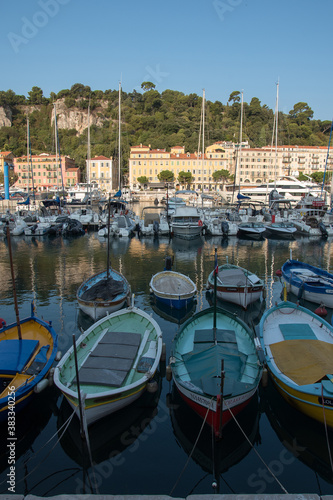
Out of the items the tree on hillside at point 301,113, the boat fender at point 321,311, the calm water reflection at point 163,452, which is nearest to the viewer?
the calm water reflection at point 163,452

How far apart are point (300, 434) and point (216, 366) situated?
2.82 metres

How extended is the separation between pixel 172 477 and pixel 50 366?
493cm

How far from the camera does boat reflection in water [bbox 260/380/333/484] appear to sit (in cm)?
849

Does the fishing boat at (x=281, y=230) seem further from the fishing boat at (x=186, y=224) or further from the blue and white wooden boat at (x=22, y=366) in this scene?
the blue and white wooden boat at (x=22, y=366)

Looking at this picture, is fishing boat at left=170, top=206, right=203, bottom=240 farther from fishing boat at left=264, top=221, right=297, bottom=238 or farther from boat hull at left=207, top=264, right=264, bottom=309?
boat hull at left=207, top=264, right=264, bottom=309

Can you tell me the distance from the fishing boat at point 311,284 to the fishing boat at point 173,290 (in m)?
5.78

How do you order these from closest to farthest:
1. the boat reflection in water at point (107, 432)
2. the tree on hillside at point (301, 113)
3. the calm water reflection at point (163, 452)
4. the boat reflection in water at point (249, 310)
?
the calm water reflection at point (163, 452) < the boat reflection in water at point (107, 432) < the boat reflection in water at point (249, 310) < the tree on hillside at point (301, 113)

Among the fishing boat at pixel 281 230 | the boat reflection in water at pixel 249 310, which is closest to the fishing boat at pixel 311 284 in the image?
the boat reflection in water at pixel 249 310

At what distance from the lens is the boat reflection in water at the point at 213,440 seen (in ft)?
27.5

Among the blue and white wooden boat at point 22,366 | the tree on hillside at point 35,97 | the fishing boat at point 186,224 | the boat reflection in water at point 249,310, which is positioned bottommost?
the boat reflection in water at point 249,310

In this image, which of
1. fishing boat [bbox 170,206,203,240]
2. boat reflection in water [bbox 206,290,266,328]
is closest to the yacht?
fishing boat [bbox 170,206,203,240]

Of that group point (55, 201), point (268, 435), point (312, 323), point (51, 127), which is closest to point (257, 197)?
point (55, 201)

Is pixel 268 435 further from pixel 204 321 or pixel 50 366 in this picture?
pixel 50 366

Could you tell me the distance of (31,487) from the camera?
25.5ft
